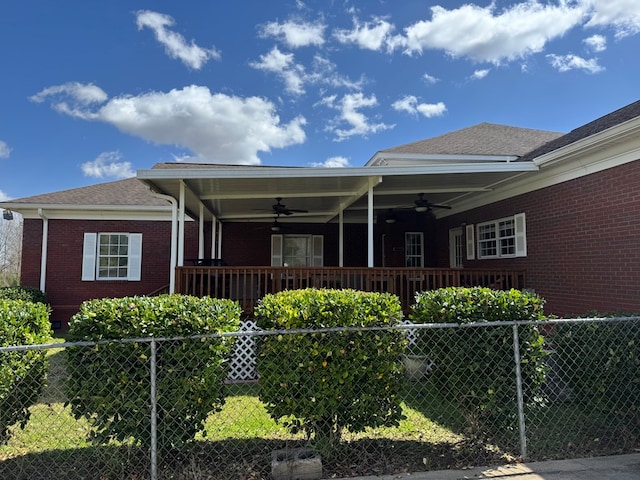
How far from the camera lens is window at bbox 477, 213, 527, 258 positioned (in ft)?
26.6

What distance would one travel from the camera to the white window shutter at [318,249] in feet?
44.9

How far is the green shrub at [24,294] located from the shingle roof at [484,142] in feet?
33.6

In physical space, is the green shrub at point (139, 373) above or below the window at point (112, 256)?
below

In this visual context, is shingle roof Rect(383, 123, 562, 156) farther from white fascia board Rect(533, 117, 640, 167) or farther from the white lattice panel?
the white lattice panel

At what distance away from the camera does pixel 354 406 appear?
3211 millimetres

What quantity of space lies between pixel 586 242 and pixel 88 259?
1306 centimetres

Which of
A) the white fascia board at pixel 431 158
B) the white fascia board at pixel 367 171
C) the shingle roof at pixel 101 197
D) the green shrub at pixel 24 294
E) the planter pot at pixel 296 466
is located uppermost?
the white fascia board at pixel 431 158

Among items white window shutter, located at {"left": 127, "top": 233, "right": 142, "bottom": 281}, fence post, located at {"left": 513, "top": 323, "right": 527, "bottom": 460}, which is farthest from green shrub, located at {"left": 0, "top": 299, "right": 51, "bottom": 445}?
white window shutter, located at {"left": 127, "top": 233, "right": 142, "bottom": 281}

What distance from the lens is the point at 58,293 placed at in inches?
482

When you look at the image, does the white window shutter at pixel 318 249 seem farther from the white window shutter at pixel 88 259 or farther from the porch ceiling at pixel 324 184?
the white window shutter at pixel 88 259

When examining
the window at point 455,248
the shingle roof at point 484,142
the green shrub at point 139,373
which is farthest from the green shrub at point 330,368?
the window at point 455,248

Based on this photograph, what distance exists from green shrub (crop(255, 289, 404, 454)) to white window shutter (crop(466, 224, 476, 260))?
7.43 metres

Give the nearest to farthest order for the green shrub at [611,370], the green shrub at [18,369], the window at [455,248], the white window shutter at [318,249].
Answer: the green shrub at [18,369], the green shrub at [611,370], the window at [455,248], the white window shutter at [318,249]

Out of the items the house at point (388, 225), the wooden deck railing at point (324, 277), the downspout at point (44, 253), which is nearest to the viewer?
the house at point (388, 225)
